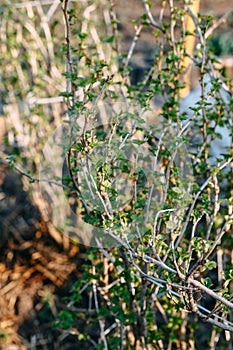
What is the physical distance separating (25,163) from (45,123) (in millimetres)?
416

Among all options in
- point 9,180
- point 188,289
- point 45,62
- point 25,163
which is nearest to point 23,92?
point 45,62

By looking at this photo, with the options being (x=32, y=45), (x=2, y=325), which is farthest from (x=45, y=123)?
(x=2, y=325)

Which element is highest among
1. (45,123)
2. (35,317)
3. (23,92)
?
(23,92)

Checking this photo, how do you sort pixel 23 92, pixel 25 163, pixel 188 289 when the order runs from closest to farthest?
pixel 188 289 < pixel 23 92 < pixel 25 163

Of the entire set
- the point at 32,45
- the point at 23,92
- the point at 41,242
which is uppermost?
the point at 32,45

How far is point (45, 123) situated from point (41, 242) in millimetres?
743

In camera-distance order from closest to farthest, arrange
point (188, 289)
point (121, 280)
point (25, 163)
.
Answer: point (188, 289), point (121, 280), point (25, 163)

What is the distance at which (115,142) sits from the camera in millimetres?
1483

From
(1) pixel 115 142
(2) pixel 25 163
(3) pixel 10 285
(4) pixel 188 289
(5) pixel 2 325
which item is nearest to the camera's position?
(4) pixel 188 289

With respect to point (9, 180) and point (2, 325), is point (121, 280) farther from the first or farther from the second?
point (9, 180)

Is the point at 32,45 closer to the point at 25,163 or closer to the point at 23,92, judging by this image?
the point at 23,92

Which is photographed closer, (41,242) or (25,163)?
(41,242)

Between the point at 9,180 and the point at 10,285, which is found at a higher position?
the point at 9,180

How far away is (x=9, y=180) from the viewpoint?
3.79 metres
